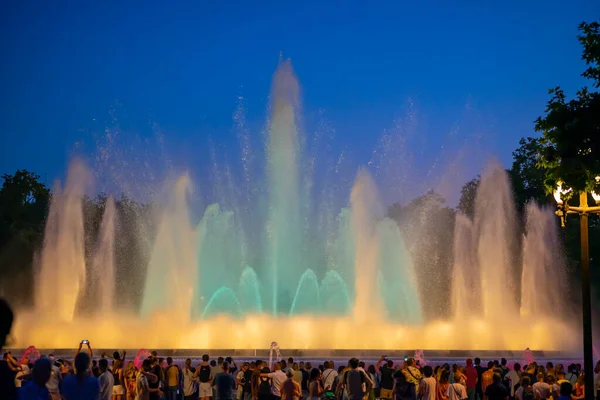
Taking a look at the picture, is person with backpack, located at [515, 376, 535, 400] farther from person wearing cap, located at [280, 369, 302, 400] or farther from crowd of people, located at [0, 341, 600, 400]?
A: person wearing cap, located at [280, 369, 302, 400]

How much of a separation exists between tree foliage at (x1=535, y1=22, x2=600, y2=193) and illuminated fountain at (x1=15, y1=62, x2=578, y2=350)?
15551 mm

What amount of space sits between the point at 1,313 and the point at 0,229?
195ft

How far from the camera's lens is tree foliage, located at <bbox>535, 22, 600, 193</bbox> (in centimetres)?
1614

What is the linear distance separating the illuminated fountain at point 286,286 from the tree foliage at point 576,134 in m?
15.6

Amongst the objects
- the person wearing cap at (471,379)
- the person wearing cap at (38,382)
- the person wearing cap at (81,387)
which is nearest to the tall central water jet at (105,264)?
the person wearing cap at (471,379)

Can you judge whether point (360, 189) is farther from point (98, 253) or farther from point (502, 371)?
point (502, 371)

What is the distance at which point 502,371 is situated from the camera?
61.0 feet

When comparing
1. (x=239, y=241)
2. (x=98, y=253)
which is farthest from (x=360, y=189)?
(x=98, y=253)

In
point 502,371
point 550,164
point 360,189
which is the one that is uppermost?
point 360,189

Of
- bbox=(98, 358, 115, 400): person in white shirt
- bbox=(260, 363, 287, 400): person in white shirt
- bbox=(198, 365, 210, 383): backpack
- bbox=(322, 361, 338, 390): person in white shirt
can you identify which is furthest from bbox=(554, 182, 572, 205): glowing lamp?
bbox=(98, 358, 115, 400): person in white shirt

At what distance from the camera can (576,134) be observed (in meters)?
16.7

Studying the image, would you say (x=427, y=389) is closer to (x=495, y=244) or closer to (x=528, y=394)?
(x=528, y=394)

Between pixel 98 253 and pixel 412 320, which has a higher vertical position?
pixel 98 253

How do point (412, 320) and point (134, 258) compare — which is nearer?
point (412, 320)
